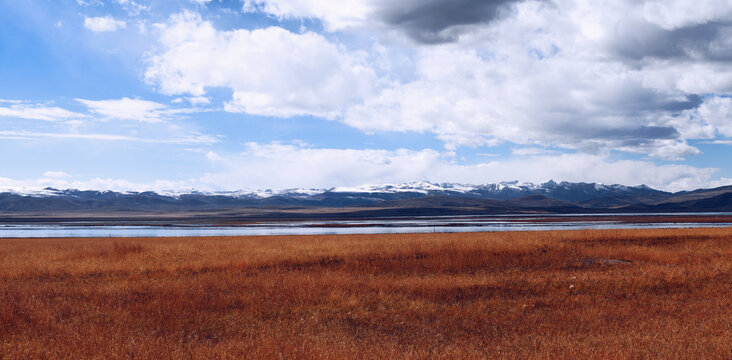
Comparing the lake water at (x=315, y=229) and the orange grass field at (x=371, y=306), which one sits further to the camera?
the lake water at (x=315, y=229)

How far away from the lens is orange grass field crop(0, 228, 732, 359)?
33.1 ft

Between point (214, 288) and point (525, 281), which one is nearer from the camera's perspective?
point (214, 288)

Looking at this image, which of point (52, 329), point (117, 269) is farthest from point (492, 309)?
point (117, 269)

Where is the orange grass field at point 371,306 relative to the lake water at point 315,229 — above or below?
above

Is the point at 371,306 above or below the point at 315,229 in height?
above

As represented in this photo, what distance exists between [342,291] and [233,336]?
5.22m

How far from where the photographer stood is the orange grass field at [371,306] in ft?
33.1

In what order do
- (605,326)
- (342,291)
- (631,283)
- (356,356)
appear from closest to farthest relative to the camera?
(356,356)
(605,326)
(342,291)
(631,283)

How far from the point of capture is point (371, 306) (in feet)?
48.4

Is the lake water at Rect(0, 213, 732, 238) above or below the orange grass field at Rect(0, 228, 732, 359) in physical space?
below

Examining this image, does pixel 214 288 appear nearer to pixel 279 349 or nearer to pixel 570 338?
pixel 279 349

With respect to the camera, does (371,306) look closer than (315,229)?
Yes

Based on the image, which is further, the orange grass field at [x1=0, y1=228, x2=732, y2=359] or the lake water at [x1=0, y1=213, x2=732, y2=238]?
the lake water at [x1=0, y1=213, x2=732, y2=238]

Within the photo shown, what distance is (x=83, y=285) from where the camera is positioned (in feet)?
58.8
